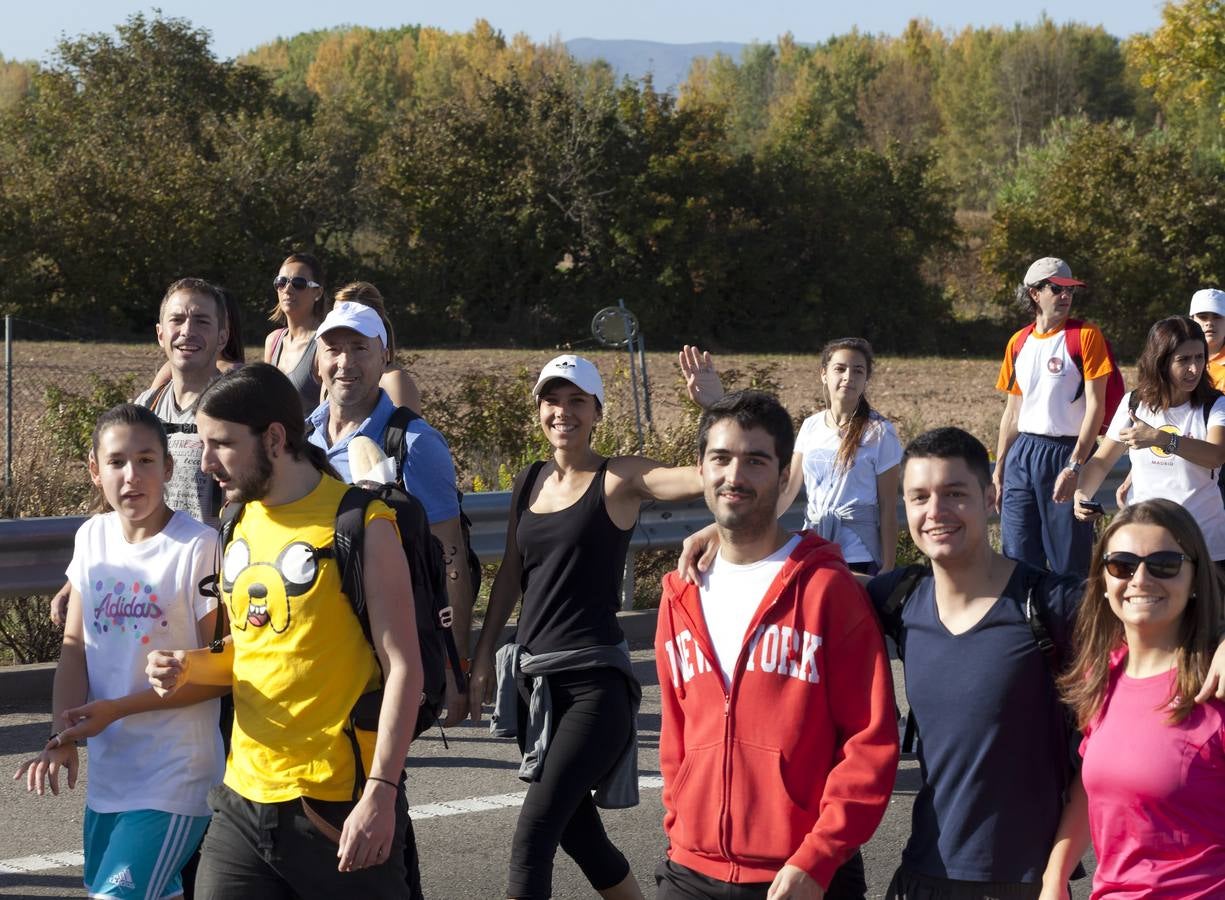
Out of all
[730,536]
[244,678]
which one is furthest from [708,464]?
[244,678]

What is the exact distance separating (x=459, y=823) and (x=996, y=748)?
318 cm

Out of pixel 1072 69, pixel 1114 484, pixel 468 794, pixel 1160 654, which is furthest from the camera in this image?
pixel 1072 69

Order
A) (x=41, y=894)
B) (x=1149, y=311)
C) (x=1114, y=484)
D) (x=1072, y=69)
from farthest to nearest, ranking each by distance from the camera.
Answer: (x=1072, y=69) < (x=1149, y=311) < (x=1114, y=484) < (x=41, y=894)

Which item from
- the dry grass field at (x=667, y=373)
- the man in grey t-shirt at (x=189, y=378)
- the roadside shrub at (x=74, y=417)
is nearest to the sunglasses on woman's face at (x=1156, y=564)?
the man in grey t-shirt at (x=189, y=378)

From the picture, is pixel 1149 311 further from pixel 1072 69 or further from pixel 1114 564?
pixel 1072 69

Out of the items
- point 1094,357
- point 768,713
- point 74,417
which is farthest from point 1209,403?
point 74,417

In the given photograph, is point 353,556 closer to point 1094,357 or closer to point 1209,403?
point 1209,403

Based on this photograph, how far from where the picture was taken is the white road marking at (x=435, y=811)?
557 cm

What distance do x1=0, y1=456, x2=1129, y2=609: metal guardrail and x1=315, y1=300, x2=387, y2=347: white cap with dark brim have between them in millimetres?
1377

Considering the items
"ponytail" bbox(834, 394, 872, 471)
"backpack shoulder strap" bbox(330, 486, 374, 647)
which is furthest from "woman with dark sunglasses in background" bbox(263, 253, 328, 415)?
"backpack shoulder strap" bbox(330, 486, 374, 647)

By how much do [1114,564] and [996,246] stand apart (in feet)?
133

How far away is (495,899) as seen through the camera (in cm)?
536

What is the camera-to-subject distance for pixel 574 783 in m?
4.62

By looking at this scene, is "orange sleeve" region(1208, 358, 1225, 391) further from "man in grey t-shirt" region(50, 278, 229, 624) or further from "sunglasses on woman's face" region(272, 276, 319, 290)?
"man in grey t-shirt" region(50, 278, 229, 624)
